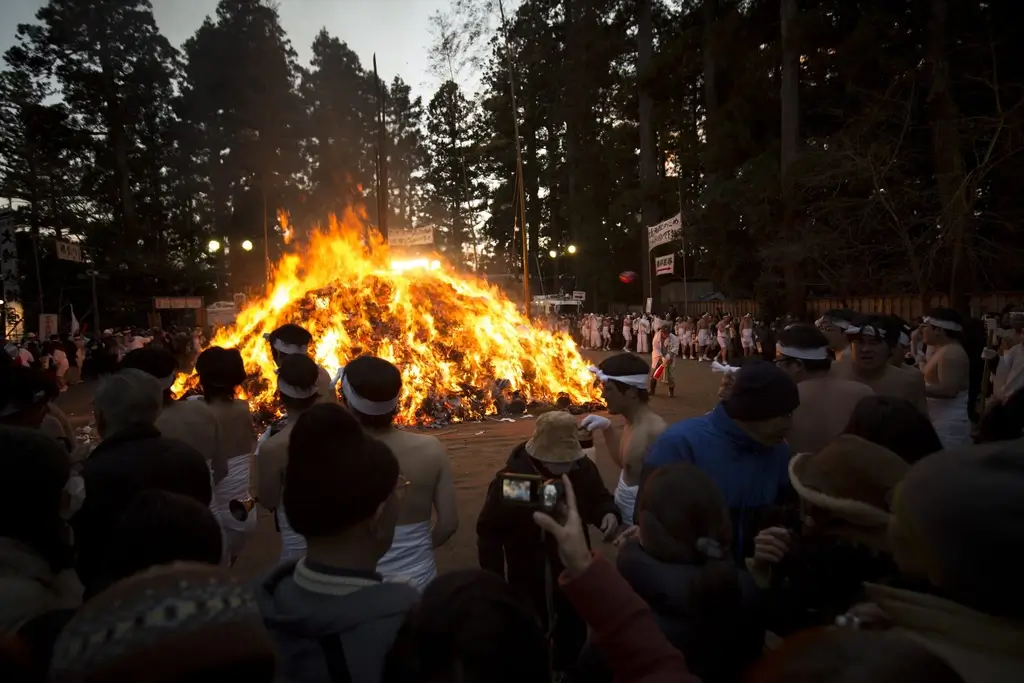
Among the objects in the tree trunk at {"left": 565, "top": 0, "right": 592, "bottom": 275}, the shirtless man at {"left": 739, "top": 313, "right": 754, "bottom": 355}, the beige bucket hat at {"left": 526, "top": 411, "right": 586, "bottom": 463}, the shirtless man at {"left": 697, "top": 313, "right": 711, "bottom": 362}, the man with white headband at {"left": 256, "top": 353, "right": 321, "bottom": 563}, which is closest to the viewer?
the man with white headband at {"left": 256, "top": 353, "right": 321, "bottom": 563}

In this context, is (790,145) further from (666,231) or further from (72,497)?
(72,497)

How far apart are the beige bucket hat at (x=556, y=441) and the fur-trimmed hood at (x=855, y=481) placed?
1527mm

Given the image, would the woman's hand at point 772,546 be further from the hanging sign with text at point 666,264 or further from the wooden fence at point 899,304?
the hanging sign with text at point 666,264

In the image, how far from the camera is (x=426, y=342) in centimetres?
1545

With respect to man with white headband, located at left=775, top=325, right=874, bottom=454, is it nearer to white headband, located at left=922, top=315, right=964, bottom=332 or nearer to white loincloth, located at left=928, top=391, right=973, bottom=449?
white loincloth, located at left=928, top=391, right=973, bottom=449

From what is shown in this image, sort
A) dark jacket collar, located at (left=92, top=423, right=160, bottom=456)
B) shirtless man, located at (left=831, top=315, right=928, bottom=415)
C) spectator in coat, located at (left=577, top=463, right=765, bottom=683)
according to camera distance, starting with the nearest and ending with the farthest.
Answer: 1. spectator in coat, located at (left=577, top=463, right=765, bottom=683)
2. dark jacket collar, located at (left=92, top=423, right=160, bottom=456)
3. shirtless man, located at (left=831, top=315, right=928, bottom=415)

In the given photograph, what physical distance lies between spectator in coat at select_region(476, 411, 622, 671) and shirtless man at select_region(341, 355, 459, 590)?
0.35 m

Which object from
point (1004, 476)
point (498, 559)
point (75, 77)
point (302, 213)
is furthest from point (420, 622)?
point (302, 213)

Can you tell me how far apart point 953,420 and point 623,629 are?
5.03 metres

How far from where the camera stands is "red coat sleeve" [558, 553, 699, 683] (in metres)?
1.64

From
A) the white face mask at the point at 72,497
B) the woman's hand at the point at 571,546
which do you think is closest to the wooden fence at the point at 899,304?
the woman's hand at the point at 571,546

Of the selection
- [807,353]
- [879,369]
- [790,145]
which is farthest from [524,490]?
[790,145]

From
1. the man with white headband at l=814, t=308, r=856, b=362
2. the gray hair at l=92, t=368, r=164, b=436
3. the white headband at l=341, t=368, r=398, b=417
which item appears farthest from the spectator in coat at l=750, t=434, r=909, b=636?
the man with white headband at l=814, t=308, r=856, b=362

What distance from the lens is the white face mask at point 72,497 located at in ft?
7.49
